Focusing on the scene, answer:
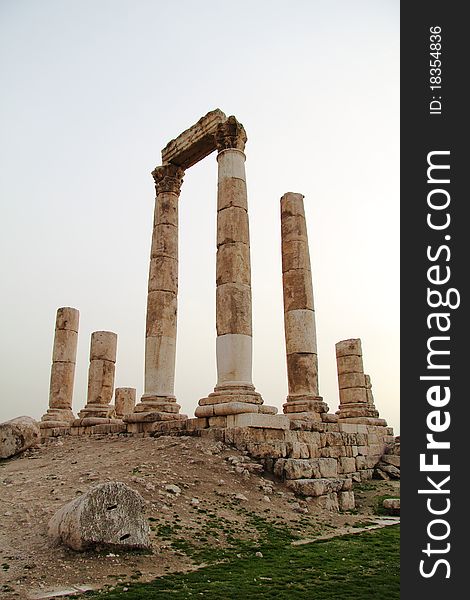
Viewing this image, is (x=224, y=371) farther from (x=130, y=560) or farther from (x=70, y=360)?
(x=70, y=360)

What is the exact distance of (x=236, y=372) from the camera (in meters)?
15.2

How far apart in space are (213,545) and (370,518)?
508 cm

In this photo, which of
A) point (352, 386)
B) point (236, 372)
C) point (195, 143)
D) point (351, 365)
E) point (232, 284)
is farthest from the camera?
point (351, 365)

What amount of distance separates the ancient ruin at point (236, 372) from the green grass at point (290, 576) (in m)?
3.63

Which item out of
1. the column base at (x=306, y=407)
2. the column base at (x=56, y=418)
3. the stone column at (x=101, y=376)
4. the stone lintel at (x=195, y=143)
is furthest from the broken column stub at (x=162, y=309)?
the column base at (x=56, y=418)

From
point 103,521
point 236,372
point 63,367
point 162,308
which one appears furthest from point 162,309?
point 103,521

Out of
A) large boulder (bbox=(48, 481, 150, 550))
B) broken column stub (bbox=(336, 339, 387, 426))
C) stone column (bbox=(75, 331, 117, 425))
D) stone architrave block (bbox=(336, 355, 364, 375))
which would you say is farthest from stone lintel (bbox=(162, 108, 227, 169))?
large boulder (bbox=(48, 481, 150, 550))

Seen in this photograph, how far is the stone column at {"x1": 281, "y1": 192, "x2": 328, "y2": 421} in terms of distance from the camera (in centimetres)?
1728

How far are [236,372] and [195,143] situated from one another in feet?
27.9

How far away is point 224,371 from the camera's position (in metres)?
15.3

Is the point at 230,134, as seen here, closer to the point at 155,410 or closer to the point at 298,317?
the point at 298,317

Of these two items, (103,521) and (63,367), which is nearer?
(103,521)

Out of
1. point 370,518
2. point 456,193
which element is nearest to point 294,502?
point 370,518

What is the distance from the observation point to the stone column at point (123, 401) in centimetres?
2911
